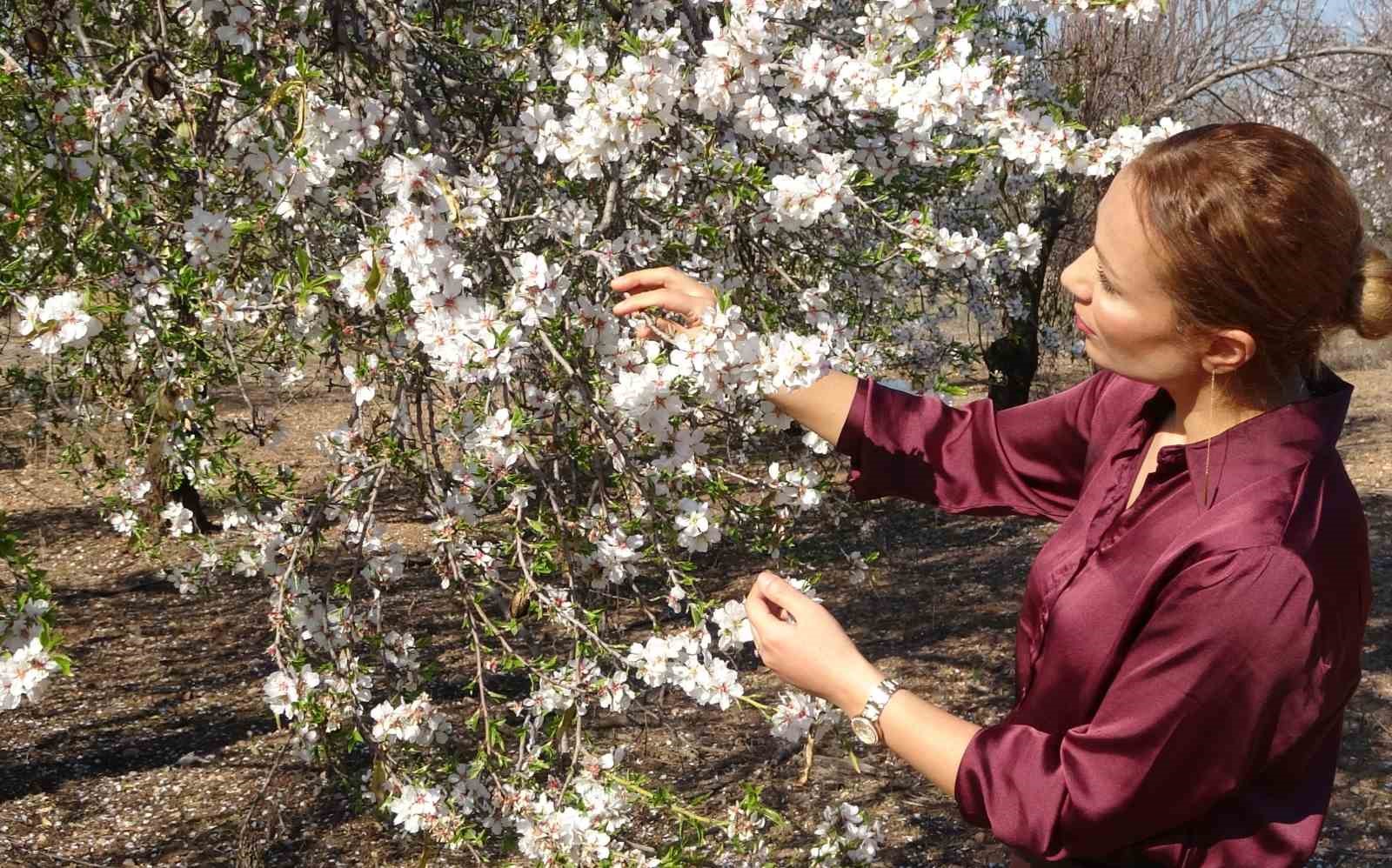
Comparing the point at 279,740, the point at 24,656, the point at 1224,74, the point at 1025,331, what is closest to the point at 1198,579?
the point at 24,656

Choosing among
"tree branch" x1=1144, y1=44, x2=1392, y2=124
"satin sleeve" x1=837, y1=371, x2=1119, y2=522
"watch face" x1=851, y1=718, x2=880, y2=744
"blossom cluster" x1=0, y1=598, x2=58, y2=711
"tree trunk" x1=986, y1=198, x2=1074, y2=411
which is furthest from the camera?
"tree trunk" x1=986, y1=198, x2=1074, y2=411

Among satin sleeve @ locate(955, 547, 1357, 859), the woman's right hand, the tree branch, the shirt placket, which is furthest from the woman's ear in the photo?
the tree branch

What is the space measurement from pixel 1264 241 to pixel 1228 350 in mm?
153

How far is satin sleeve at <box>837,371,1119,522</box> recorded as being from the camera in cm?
203

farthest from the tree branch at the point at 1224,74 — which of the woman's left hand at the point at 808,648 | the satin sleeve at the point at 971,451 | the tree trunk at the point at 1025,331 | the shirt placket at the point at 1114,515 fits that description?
the woman's left hand at the point at 808,648

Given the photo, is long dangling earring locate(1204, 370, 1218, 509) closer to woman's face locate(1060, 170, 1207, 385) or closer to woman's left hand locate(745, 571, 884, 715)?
woman's face locate(1060, 170, 1207, 385)

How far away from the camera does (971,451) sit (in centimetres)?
208

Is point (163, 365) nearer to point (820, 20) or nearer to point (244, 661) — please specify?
point (820, 20)

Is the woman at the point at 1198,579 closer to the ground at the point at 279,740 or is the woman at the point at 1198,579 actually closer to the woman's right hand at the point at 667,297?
the woman's right hand at the point at 667,297

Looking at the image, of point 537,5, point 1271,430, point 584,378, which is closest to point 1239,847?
point 1271,430

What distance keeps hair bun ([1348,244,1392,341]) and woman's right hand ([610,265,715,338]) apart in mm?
961

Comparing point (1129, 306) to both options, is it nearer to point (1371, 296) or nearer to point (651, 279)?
point (1371, 296)

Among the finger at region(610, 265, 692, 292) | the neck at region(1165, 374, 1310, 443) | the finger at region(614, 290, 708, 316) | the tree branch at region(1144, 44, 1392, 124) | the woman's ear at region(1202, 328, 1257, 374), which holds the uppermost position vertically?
the tree branch at region(1144, 44, 1392, 124)

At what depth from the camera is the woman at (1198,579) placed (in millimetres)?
1353
